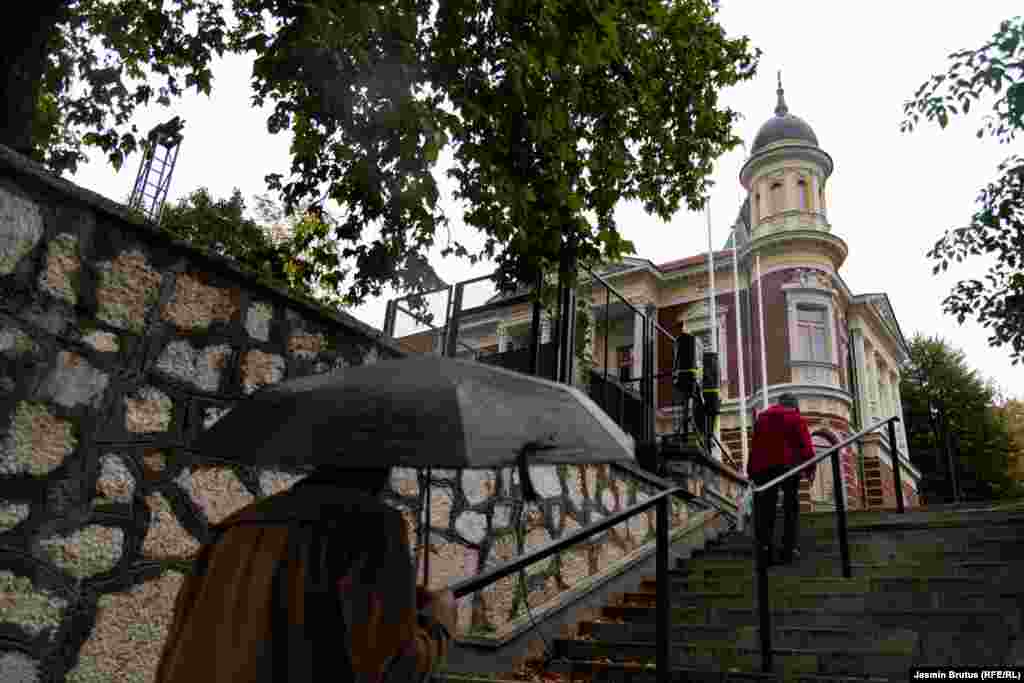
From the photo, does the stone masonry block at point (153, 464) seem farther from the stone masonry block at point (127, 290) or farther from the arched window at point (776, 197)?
the arched window at point (776, 197)

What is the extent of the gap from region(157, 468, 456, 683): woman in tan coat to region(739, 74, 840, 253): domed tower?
25.3 m

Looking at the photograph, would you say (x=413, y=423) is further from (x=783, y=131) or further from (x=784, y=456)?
(x=783, y=131)

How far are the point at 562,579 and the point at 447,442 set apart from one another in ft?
14.1

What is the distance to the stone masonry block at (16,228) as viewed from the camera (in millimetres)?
2832

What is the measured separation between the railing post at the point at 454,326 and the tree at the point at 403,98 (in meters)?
0.98

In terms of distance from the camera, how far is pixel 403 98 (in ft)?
13.9

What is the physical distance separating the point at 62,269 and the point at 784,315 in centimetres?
2409

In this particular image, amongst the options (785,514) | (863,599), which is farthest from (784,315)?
(863,599)

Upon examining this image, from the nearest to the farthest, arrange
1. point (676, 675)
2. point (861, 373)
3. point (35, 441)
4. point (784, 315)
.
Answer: point (35, 441)
point (676, 675)
point (784, 315)
point (861, 373)

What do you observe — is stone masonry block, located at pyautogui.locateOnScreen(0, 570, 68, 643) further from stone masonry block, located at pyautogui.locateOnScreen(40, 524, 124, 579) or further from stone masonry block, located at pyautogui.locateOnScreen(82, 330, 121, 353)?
stone masonry block, located at pyautogui.locateOnScreen(82, 330, 121, 353)

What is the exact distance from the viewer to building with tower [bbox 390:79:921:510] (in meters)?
23.5

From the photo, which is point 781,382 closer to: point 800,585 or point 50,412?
point 800,585

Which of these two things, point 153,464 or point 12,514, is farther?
point 153,464

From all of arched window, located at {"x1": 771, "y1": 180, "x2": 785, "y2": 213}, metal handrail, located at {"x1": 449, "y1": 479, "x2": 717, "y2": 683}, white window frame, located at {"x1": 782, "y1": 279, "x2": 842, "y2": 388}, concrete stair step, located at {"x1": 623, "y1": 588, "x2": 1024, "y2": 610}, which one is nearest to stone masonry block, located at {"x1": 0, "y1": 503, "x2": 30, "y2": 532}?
metal handrail, located at {"x1": 449, "y1": 479, "x2": 717, "y2": 683}
